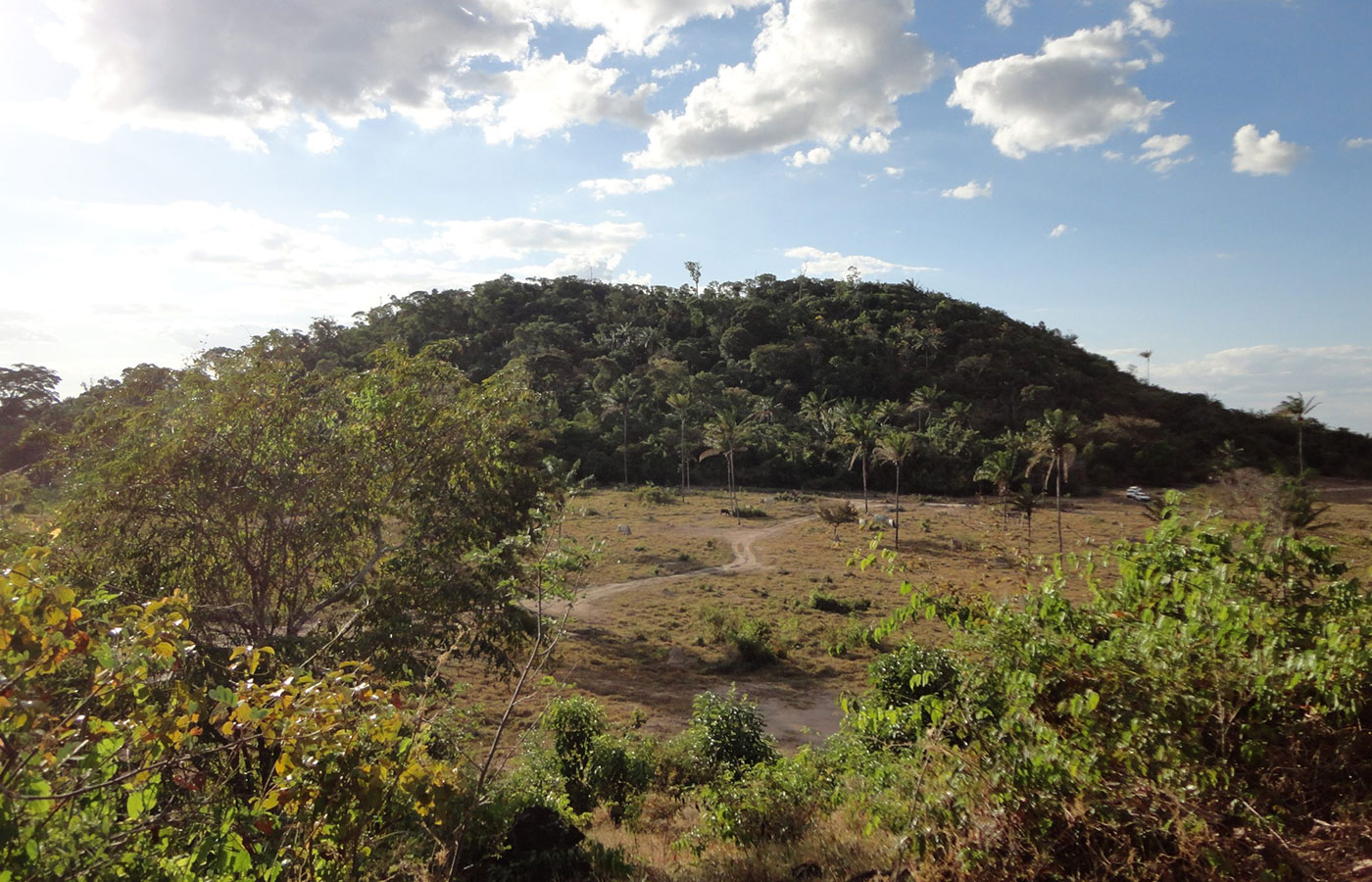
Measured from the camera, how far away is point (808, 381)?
7344cm

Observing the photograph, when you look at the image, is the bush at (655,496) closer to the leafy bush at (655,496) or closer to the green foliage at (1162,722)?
the leafy bush at (655,496)

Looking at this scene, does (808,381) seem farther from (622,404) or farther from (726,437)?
(726,437)

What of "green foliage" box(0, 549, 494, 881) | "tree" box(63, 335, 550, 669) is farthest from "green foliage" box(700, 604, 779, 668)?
"green foliage" box(0, 549, 494, 881)

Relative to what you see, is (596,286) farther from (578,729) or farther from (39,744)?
(39,744)

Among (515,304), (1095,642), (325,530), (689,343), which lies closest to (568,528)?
(325,530)

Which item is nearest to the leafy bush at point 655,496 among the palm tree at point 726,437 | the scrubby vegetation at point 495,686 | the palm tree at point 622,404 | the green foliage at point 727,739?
the palm tree at point 726,437

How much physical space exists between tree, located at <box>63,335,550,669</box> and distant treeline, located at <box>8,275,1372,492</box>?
103 feet

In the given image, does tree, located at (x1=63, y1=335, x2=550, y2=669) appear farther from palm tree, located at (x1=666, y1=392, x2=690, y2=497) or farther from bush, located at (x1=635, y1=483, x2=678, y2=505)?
palm tree, located at (x1=666, y1=392, x2=690, y2=497)

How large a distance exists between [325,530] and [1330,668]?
27.3 ft

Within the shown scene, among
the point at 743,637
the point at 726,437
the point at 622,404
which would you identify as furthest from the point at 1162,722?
the point at 622,404

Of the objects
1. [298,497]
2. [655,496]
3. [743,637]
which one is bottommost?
[743,637]

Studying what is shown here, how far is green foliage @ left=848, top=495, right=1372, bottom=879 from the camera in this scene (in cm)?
275

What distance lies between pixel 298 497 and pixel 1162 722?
7969mm

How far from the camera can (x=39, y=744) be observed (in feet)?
7.83
